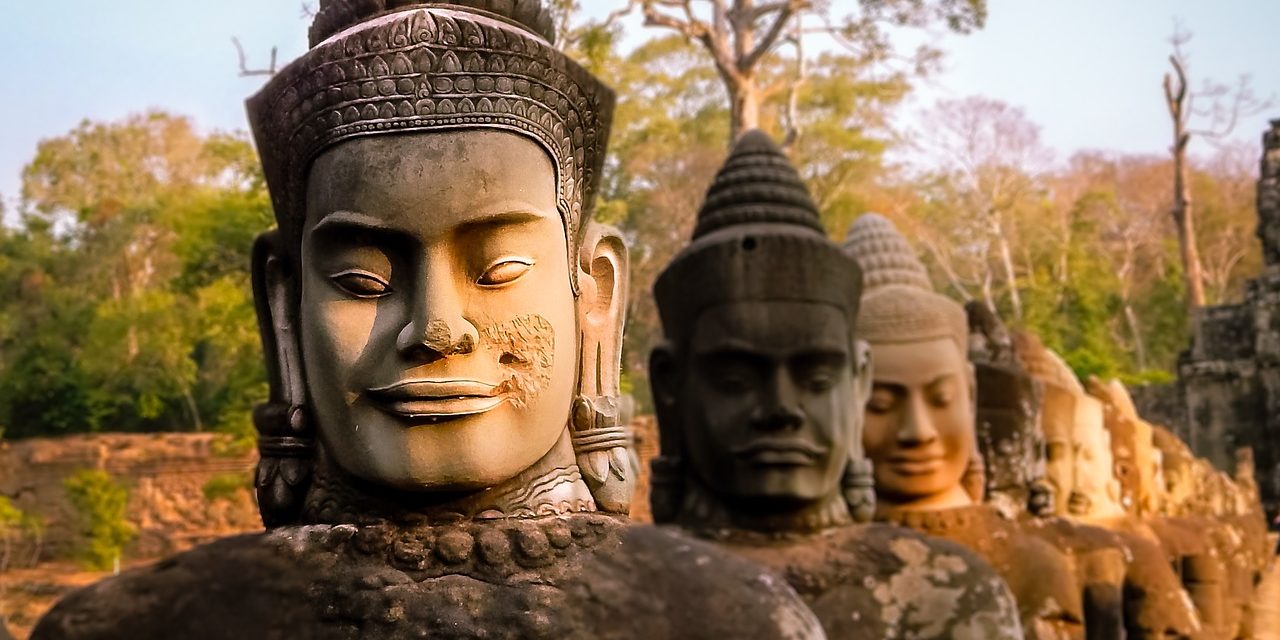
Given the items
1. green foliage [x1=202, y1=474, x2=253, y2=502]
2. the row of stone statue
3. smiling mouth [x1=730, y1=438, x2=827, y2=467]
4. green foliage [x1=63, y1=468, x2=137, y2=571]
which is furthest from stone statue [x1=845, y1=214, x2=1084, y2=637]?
green foliage [x1=63, y1=468, x2=137, y2=571]

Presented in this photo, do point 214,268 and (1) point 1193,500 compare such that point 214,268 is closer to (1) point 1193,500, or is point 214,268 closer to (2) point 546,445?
(1) point 1193,500

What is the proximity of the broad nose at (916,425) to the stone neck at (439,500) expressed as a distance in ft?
8.29

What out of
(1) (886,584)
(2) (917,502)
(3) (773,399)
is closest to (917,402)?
(2) (917,502)

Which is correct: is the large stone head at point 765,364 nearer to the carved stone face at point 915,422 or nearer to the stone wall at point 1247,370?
the carved stone face at point 915,422

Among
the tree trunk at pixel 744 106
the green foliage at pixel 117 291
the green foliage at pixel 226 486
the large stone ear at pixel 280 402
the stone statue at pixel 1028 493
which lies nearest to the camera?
the large stone ear at pixel 280 402

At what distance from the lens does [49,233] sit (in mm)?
25234

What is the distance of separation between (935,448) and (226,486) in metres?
14.8

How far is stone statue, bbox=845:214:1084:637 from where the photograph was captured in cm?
461

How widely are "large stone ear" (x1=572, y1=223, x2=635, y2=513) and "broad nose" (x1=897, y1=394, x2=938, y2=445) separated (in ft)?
7.50

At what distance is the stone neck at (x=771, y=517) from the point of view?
380 cm

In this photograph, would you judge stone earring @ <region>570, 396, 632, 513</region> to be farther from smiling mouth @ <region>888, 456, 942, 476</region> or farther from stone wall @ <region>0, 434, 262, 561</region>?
stone wall @ <region>0, 434, 262, 561</region>

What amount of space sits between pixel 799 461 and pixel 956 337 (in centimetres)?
150

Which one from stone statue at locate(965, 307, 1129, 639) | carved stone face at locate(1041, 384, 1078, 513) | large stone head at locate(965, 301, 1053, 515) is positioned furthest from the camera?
carved stone face at locate(1041, 384, 1078, 513)

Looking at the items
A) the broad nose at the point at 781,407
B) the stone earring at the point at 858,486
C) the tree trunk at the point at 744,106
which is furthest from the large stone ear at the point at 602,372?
the tree trunk at the point at 744,106
